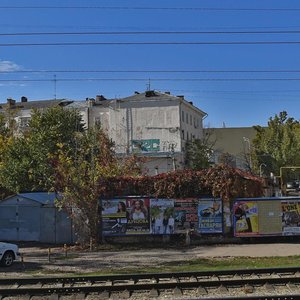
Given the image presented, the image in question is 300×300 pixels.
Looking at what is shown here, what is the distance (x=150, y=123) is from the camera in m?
67.9

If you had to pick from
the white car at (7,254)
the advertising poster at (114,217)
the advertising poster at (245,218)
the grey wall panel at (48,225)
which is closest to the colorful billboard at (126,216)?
the advertising poster at (114,217)

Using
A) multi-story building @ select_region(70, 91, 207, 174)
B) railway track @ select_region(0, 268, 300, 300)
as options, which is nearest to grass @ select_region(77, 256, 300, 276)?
railway track @ select_region(0, 268, 300, 300)

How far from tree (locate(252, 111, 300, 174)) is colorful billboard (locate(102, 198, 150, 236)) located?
41.4 meters

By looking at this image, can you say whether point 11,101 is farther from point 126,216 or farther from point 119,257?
point 119,257

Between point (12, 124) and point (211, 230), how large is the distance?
41.9 m

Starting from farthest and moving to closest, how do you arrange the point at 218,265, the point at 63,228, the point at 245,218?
1. the point at 63,228
2. the point at 245,218
3. the point at 218,265

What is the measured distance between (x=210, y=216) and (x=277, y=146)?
143 feet

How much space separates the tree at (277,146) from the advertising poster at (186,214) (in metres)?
40.5

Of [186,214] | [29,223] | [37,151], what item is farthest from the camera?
[37,151]

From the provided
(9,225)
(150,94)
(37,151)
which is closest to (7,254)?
(9,225)

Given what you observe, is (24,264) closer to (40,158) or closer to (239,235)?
(239,235)

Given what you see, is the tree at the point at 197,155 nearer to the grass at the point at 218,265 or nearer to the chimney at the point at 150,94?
the chimney at the point at 150,94

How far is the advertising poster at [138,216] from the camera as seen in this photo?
25.9m

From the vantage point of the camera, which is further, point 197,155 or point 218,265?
point 197,155
